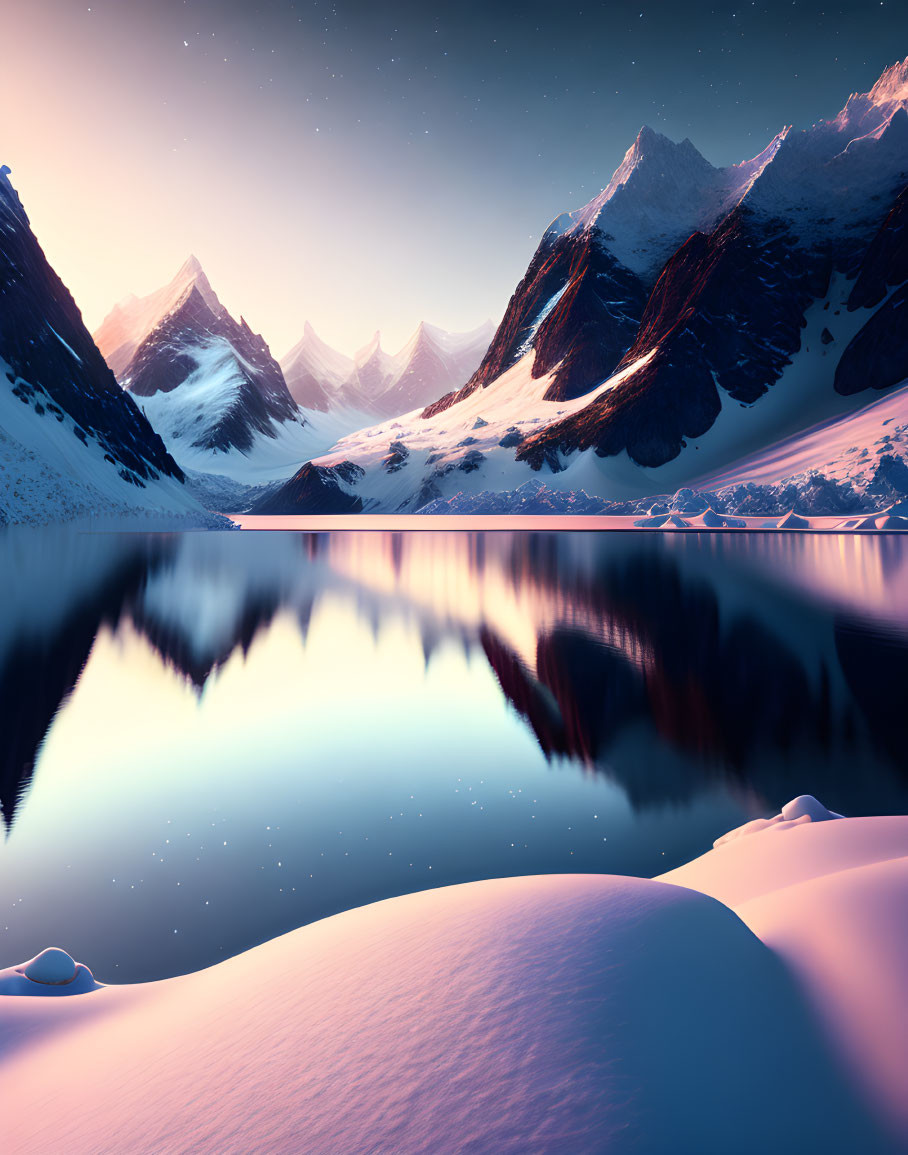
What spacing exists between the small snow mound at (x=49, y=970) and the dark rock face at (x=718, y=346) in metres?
111

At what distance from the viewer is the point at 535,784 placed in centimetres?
709

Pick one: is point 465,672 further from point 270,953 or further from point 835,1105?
point 835,1105

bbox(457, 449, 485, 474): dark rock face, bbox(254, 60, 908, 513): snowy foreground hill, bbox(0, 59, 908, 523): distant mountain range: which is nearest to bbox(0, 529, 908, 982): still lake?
bbox(0, 59, 908, 523): distant mountain range

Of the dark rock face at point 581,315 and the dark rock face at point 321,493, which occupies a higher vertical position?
the dark rock face at point 581,315

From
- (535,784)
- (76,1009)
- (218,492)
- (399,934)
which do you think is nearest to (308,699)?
(535,784)

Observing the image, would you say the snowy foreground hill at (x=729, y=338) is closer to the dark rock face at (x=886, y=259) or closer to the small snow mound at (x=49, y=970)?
the dark rock face at (x=886, y=259)

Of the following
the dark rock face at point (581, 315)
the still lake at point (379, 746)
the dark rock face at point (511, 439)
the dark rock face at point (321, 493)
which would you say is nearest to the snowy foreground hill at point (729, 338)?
the dark rock face at point (511, 439)

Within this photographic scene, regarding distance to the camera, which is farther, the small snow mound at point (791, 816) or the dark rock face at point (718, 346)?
the dark rock face at point (718, 346)

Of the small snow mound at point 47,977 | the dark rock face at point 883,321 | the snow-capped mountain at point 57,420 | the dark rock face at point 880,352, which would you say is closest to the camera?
the small snow mound at point 47,977

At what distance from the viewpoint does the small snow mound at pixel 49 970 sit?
354 cm

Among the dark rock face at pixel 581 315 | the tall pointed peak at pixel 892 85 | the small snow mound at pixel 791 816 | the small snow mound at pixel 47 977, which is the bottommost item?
the small snow mound at pixel 47 977

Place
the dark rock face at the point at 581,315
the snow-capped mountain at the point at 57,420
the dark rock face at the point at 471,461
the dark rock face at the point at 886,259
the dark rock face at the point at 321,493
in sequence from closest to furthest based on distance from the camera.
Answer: the snow-capped mountain at the point at 57,420 < the dark rock face at the point at 886,259 < the dark rock face at the point at 471,461 < the dark rock face at the point at 581,315 < the dark rock face at the point at 321,493

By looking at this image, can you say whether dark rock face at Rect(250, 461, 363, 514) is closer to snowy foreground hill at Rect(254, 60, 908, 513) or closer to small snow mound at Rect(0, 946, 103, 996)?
snowy foreground hill at Rect(254, 60, 908, 513)

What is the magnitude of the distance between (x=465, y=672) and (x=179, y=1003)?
30.1ft
